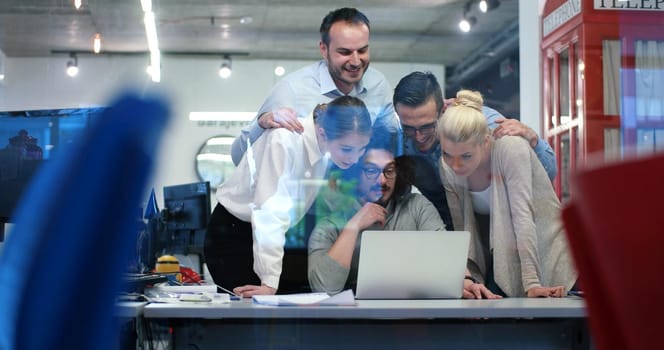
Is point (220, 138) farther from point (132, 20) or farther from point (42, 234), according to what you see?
point (42, 234)

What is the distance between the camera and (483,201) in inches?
175

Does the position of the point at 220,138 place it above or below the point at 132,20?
below

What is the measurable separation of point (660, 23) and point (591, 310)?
5124mm

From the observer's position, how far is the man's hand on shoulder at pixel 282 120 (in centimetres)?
452

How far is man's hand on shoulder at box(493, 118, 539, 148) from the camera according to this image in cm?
452

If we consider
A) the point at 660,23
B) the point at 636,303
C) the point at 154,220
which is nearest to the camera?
the point at 636,303

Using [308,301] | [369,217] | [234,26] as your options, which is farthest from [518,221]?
[234,26]

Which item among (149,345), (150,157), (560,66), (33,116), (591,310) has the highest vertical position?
(560,66)

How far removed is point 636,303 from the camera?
67 cm

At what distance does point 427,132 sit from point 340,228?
2.22ft

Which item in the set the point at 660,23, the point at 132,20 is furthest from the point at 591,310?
the point at 660,23

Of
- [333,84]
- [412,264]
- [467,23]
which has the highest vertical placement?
[467,23]

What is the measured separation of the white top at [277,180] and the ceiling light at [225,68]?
68 centimetres

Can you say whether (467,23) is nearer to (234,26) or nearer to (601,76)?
(601,76)
